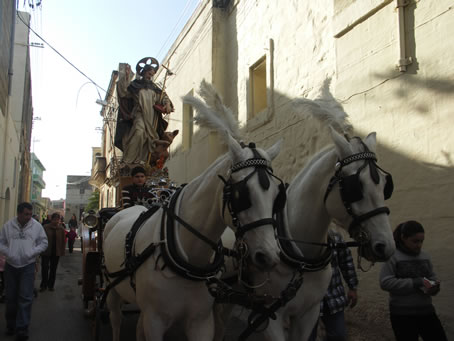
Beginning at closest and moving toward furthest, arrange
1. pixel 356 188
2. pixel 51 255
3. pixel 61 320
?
1. pixel 356 188
2. pixel 61 320
3. pixel 51 255

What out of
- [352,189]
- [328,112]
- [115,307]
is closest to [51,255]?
[115,307]

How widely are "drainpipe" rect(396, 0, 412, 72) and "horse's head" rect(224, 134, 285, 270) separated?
3439mm

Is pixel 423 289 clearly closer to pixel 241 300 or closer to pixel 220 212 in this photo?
pixel 241 300

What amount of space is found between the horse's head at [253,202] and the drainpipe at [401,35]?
3.44m

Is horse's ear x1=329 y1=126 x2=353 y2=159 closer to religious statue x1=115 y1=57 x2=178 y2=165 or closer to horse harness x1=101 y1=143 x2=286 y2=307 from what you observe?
horse harness x1=101 y1=143 x2=286 y2=307

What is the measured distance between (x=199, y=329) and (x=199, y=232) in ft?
2.12

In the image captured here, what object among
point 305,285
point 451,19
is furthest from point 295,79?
point 305,285

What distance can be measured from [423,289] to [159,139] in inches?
172

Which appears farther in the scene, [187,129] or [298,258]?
[187,129]

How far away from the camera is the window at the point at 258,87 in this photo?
9750 mm

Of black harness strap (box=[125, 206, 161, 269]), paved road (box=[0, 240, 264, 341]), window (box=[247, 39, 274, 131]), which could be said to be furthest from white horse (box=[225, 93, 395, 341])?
window (box=[247, 39, 274, 131])

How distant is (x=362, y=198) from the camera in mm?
2850

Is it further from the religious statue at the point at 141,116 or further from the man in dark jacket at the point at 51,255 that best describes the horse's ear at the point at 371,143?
the man in dark jacket at the point at 51,255

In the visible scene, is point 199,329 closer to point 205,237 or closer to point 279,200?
point 205,237
